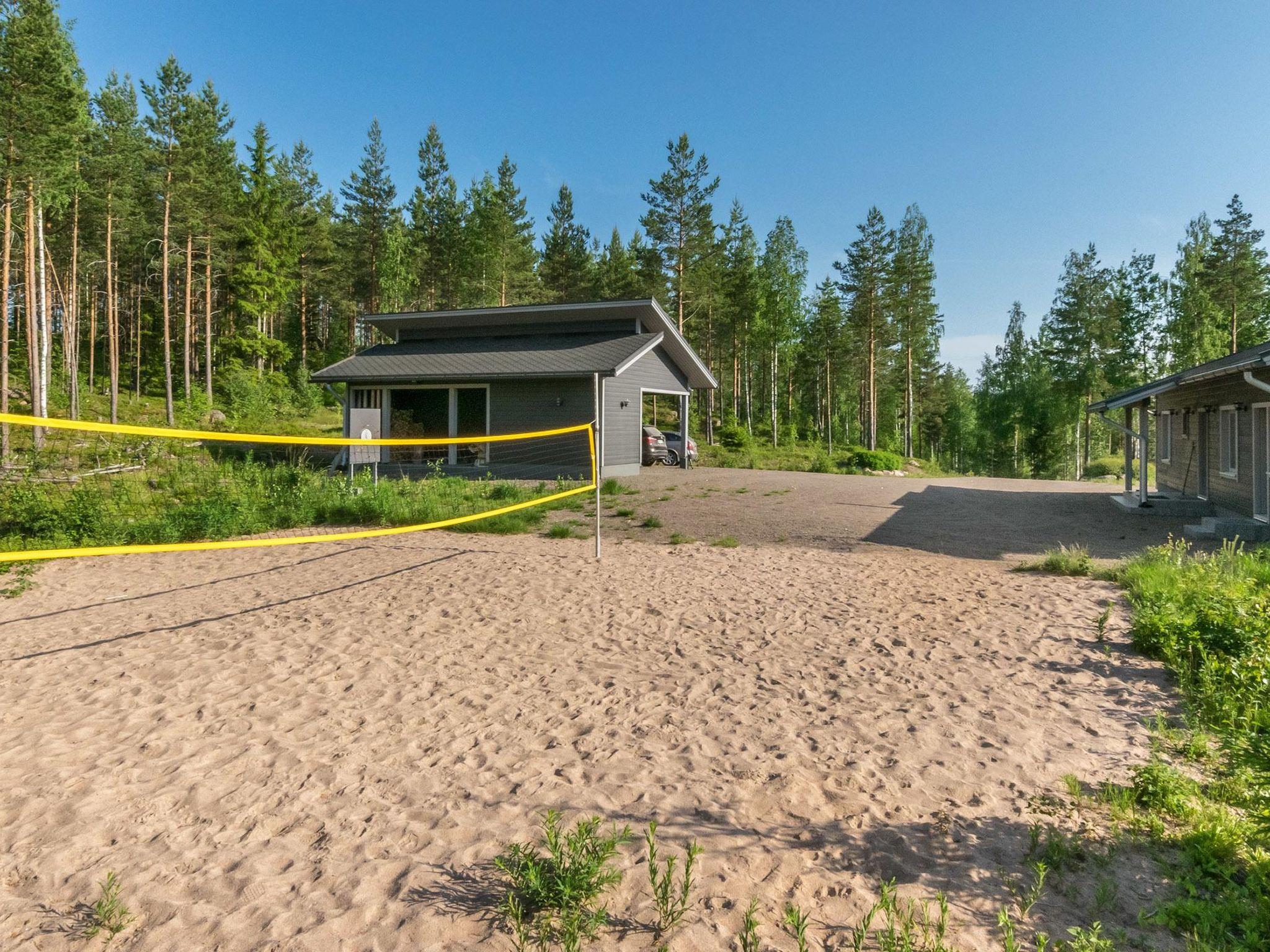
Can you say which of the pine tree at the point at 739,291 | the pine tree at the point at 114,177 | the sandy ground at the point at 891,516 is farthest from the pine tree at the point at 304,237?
the sandy ground at the point at 891,516

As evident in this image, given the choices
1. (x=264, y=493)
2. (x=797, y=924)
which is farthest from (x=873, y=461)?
(x=797, y=924)

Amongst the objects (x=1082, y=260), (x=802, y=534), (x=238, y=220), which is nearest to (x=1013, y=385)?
(x=1082, y=260)

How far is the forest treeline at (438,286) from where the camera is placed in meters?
33.6

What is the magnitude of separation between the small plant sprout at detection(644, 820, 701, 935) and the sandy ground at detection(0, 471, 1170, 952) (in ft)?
0.22

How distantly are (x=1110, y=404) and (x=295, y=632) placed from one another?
1950 cm

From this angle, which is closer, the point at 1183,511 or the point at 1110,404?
the point at 1183,511

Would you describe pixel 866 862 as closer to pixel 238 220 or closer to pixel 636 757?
pixel 636 757

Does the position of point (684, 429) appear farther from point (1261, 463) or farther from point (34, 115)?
point (34, 115)

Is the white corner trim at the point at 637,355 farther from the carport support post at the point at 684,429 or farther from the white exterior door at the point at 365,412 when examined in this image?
the white exterior door at the point at 365,412

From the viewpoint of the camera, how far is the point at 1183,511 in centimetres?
1539

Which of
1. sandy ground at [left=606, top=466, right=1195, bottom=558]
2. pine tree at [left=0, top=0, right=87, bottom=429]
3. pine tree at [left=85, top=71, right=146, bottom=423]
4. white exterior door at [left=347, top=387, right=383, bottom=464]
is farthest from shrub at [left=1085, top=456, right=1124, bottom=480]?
pine tree at [left=85, top=71, right=146, bottom=423]

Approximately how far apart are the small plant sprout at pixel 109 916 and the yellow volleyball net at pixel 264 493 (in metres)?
2.76

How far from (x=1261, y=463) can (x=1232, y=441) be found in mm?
1970

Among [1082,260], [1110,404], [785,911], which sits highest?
[1082,260]
